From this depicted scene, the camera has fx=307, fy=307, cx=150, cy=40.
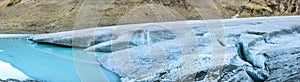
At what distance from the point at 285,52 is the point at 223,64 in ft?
1.83

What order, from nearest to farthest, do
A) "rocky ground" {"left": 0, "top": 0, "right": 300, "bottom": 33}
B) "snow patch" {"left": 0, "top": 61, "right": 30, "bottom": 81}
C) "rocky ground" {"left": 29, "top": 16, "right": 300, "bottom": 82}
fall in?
1. "rocky ground" {"left": 29, "top": 16, "right": 300, "bottom": 82}
2. "snow patch" {"left": 0, "top": 61, "right": 30, "bottom": 81}
3. "rocky ground" {"left": 0, "top": 0, "right": 300, "bottom": 33}

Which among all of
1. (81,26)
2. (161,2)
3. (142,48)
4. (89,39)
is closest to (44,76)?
(142,48)

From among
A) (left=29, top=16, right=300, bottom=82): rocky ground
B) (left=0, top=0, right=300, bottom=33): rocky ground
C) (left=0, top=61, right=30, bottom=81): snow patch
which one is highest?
(left=29, top=16, right=300, bottom=82): rocky ground

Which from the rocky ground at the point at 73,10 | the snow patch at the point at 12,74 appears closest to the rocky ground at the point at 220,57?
the snow patch at the point at 12,74

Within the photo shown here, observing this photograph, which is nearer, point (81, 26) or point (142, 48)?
point (142, 48)

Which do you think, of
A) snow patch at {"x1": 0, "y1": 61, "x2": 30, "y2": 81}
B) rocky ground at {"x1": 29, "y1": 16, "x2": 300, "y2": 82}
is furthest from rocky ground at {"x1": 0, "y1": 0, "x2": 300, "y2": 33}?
snow patch at {"x1": 0, "y1": 61, "x2": 30, "y2": 81}

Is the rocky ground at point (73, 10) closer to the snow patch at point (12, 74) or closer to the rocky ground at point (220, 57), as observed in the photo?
the rocky ground at point (220, 57)

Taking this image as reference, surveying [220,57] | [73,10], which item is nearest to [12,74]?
[220,57]

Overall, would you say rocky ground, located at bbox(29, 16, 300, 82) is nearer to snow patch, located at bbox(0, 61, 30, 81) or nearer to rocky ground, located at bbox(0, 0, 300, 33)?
snow patch, located at bbox(0, 61, 30, 81)

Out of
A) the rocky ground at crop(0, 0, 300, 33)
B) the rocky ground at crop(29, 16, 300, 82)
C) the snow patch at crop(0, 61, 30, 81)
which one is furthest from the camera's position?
the rocky ground at crop(0, 0, 300, 33)

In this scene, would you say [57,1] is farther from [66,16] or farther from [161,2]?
[161,2]

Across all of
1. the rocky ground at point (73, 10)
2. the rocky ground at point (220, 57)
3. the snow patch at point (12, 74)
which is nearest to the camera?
the rocky ground at point (220, 57)

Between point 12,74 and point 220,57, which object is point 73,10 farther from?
point 220,57

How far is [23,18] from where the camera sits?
7.60 m
